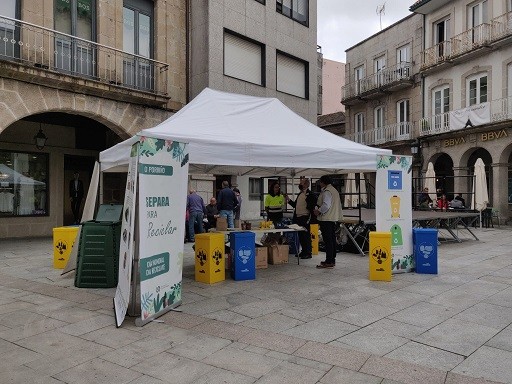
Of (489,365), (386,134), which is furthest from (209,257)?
(386,134)

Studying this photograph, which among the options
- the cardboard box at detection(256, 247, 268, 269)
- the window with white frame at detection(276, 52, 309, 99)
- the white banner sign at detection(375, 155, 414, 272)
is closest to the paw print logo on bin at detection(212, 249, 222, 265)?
the cardboard box at detection(256, 247, 268, 269)

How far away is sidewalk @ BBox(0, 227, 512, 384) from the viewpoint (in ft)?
11.6

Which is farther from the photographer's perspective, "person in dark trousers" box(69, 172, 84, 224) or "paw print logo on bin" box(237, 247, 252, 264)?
"person in dark trousers" box(69, 172, 84, 224)

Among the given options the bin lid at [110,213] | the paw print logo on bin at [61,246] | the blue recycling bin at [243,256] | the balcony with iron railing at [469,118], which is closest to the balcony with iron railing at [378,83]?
the balcony with iron railing at [469,118]

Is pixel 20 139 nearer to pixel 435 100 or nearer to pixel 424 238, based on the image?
pixel 424 238

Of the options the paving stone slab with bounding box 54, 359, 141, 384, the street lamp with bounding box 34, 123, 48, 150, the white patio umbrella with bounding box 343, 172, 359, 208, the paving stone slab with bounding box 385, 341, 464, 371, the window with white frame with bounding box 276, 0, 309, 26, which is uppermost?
the window with white frame with bounding box 276, 0, 309, 26

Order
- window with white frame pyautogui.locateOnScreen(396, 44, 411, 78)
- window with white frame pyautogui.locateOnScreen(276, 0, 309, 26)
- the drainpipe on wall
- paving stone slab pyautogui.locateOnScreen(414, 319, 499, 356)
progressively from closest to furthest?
paving stone slab pyautogui.locateOnScreen(414, 319, 499, 356) < the drainpipe on wall < window with white frame pyautogui.locateOnScreen(276, 0, 309, 26) < window with white frame pyautogui.locateOnScreen(396, 44, 411, 78)

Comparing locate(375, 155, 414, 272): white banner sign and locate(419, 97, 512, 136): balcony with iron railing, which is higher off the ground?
locate(419, 97, 512, 136): balcony with iron railing

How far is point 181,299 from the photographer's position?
5.70 metres

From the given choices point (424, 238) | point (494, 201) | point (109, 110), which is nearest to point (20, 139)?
point (109, 110)

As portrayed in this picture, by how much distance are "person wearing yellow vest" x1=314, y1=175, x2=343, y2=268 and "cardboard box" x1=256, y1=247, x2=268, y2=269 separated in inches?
39.3

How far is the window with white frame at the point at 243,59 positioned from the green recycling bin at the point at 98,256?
960 centimetres

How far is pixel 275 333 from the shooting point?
444 centimetres

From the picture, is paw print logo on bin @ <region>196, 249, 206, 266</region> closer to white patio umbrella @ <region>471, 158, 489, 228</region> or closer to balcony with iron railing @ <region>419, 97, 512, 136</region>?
white patio umbrella @ <region>471, 158, 489, 228</region>
